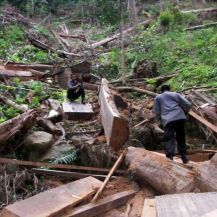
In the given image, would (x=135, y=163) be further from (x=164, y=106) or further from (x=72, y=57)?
(x=72, y=57)

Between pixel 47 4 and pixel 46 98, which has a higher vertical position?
pixel 47 4

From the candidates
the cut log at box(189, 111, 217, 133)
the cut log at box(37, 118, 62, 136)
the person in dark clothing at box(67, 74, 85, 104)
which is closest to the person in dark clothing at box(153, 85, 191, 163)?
the cut log at box(189, 111, 217, 133)

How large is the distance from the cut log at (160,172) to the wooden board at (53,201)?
2.62 feet

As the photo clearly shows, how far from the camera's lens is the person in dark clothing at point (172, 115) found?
757 cm

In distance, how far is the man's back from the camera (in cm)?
756

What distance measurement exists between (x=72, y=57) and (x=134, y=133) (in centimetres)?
1111

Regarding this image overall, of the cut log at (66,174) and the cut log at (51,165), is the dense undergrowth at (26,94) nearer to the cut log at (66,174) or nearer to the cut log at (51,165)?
the cut log at (51,165)

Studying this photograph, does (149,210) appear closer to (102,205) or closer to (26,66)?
(102,205)

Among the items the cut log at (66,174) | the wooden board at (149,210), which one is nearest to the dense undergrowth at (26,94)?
the cut log at (66,174)

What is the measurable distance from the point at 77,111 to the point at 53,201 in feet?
15.7

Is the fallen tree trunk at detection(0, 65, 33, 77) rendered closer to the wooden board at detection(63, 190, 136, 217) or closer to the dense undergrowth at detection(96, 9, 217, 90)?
the dense undergrowth at detection(96, 9, 217, 90)

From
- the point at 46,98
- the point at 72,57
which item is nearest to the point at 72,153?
the point at 46,98

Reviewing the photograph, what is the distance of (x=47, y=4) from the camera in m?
33.3

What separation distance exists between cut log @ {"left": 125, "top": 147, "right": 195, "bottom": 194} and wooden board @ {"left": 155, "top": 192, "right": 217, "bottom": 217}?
1.09m
